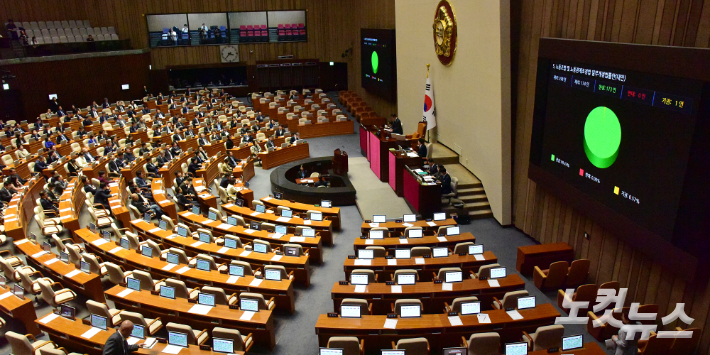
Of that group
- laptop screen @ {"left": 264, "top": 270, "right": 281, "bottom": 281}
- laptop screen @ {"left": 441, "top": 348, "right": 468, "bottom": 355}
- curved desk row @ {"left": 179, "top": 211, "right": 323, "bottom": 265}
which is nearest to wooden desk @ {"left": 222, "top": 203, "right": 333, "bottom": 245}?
curved desk row @ {"left": 179, "top": 211, "right": 323, "bottom": 265}

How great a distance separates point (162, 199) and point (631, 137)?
1118 centimetres

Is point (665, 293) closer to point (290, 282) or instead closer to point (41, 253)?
point (290, 282)

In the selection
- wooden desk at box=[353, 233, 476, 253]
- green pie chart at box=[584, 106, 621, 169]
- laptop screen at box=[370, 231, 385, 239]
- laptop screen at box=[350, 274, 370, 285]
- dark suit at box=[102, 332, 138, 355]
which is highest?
green pie chart at box=[584, 106, 621, 169]

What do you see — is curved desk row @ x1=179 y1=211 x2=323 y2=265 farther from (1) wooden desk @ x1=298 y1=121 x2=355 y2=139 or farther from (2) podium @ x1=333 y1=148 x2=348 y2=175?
(1) wooden desk @ x1=298 y1=121 x2=355 y2=139

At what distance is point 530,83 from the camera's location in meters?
11.0

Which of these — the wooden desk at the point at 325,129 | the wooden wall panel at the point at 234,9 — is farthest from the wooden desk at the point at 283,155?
the wooden wall panel at the point at 234,9

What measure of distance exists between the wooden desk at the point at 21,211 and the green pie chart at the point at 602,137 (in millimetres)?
12147

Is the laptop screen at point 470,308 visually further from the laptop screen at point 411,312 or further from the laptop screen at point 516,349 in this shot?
the laptop screen at point 516,349

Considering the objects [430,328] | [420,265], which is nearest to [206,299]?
[430,328]

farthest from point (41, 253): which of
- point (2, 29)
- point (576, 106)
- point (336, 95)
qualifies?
point (336, 95)

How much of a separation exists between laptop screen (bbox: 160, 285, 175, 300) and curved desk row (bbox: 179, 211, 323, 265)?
2.96 meters

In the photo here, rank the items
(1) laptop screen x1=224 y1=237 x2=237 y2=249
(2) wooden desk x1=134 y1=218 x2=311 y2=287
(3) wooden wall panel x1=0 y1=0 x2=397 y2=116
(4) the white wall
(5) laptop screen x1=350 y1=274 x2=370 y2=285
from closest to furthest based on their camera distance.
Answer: (5) laptop screen x1=350 y1=274 x2=370 y2=285, (2) wooden desk x1=134 y1=218 x2=311 y2=287, (1) laptop screen x1=224 y1=237 x2=237 y2=249, (4) the white wall, (3) wooden wall panel x1=0 y1=0 x2=397 y2=116

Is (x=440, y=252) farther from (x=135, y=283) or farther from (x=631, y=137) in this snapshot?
(x=135, y=283)

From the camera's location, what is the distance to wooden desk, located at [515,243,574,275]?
9.92 meters
